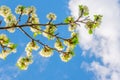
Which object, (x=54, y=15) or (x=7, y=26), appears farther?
(x=54, y=15)

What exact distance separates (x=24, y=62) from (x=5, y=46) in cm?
160

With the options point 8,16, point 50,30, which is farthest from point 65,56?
point 8,16

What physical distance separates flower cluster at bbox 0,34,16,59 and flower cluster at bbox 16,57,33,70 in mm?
922

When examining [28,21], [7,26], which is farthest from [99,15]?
[7,26]

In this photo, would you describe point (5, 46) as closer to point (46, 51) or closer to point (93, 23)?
point (46, 51)

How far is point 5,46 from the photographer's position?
526 inches

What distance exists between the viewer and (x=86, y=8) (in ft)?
45.1

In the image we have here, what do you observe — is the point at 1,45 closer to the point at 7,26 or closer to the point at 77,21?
the point at 7,26

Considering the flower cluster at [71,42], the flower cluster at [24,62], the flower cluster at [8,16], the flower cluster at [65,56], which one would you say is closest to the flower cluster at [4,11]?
the flower cluster at [8,16]

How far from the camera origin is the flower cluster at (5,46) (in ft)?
43.2

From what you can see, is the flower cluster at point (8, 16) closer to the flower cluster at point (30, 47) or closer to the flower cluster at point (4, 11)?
the flower cluster at point (4, 11)

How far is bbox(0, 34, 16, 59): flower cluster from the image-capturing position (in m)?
13.2

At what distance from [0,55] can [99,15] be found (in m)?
4.62

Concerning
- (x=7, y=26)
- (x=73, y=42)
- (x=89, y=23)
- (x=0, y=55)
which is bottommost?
(x=0, y=55)
